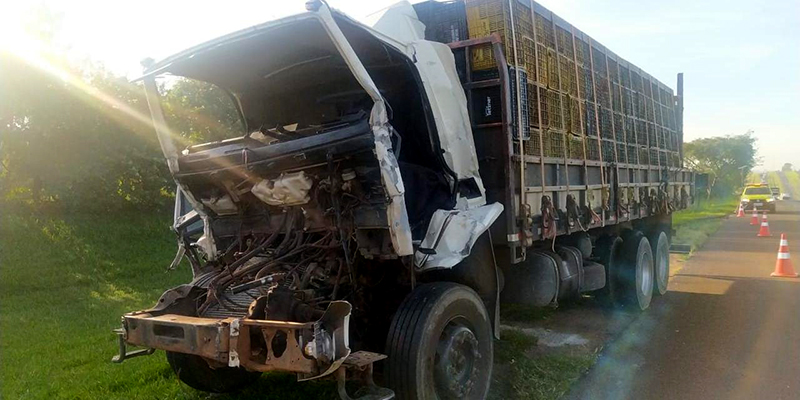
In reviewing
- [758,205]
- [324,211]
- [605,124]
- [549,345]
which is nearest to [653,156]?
[605,124]

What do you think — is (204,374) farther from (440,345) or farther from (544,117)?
(544,117)

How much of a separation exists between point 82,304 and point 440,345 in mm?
6801

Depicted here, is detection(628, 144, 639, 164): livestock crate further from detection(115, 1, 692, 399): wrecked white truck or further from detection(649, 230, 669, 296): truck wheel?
detection(115, 1, 692, 399): wrecked white truck

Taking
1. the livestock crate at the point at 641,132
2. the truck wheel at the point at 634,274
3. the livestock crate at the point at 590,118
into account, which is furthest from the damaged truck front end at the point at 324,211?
the livestock crate at the point at 641,132

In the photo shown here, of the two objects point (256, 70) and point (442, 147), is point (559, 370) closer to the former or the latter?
point (442, 147)

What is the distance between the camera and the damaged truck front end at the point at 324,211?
11.7ft

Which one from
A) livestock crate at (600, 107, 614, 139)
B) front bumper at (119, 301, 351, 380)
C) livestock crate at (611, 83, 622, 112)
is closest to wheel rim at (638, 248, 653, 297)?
livestock crate at (600, 107, 614, 139)

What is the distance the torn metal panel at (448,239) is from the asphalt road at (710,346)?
68.5 inches

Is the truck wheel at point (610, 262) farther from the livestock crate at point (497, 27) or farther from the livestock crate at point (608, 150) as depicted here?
the livestock crate at point (497, 27)

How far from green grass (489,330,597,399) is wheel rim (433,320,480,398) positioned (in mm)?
748

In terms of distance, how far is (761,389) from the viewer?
5.15m

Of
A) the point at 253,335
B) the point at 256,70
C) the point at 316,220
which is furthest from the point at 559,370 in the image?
the point at 256,70

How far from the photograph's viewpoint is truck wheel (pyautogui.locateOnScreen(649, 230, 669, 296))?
9.16 meters

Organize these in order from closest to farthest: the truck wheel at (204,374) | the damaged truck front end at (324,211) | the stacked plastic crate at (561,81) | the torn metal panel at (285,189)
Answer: the damaged truck front end at (324,211), the torn metal panel at (285,189), the truck wheel at (204,374), the stacked plastic crate at (561,81)
